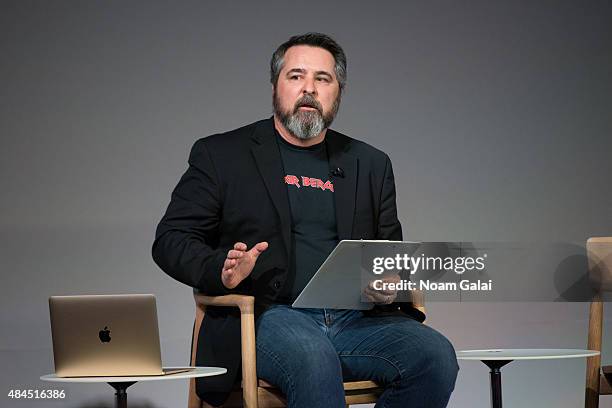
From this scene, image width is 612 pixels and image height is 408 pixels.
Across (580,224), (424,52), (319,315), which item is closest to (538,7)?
(424,52)

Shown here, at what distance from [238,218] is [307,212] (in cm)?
19

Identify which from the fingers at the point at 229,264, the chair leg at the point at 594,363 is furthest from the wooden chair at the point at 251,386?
the chair leg at the point at 594,363

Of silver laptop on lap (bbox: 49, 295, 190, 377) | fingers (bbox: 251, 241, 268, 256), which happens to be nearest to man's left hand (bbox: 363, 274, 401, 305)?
fingers (bbox: 251, 241, 268, 256)

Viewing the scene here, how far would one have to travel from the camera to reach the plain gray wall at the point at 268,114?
4203 millimetres

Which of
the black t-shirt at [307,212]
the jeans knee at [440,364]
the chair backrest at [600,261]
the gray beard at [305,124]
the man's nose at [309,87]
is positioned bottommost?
the jeans knee at [440,364]

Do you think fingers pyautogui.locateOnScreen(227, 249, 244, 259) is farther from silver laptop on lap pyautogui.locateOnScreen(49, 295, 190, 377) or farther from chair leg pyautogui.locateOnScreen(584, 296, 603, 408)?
chair leg pyautogui.locateOnScreen(584, 296, 603, 408)

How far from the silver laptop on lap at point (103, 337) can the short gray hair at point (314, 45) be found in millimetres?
882

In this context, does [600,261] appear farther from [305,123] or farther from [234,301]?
[234,301]

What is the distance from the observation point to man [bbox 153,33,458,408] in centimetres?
250

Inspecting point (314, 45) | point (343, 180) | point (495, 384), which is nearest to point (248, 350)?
point (343, 180)

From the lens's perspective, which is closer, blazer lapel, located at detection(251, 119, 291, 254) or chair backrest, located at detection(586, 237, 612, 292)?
blazer lapel, located at detection(251, 119, 291, 254)

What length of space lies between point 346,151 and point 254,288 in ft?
1.77

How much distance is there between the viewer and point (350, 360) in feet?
8.54

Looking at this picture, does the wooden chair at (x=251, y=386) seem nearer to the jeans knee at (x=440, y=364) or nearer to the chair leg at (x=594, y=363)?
the jeans knee at (x=440, y=364)
